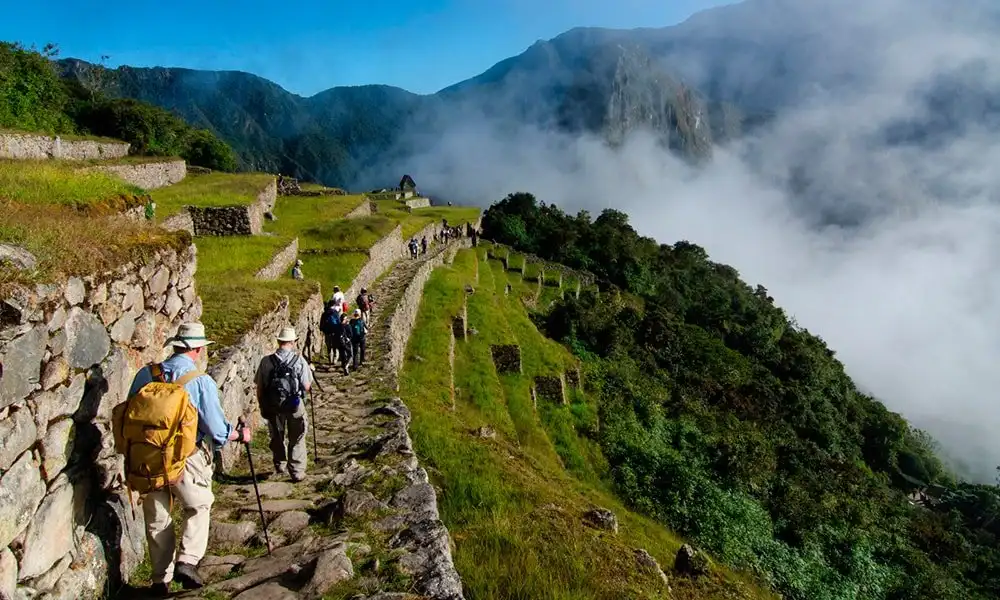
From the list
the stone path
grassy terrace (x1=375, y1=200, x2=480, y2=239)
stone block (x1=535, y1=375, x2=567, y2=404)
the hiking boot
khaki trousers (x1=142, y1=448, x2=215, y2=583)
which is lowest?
stone block (x1=535, y1=375, x2=567, y2=404)

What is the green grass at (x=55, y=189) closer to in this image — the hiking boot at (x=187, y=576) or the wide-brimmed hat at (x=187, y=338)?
the wide-brimmed hat at (x=187, y=338)

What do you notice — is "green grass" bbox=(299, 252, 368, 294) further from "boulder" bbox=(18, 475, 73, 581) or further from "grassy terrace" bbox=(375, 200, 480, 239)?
"boulder" bbox=(18, 475, 73, 581)

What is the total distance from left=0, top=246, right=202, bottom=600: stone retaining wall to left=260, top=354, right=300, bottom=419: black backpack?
1857 mm

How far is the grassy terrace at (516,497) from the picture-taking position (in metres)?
6.15

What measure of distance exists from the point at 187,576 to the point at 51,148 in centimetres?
2923

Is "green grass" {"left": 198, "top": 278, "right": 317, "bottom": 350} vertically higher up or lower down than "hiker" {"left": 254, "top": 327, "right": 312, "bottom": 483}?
higher up

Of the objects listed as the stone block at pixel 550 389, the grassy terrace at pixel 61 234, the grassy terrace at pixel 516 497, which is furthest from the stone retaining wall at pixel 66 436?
the stone block at pixel 550 389

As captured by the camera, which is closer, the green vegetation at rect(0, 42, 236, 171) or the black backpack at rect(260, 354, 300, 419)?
the black backpack at rect(260, 354, 300, 419)

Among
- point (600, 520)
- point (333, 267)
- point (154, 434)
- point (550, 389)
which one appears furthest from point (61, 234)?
point (550, 389)

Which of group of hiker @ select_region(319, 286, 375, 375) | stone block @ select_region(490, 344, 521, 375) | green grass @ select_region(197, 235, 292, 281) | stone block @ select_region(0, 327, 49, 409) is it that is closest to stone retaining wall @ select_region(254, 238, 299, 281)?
green grass @ select_region(197, 235, 292, 281)

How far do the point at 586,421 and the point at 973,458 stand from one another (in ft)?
290

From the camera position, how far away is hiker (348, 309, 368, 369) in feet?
43.9

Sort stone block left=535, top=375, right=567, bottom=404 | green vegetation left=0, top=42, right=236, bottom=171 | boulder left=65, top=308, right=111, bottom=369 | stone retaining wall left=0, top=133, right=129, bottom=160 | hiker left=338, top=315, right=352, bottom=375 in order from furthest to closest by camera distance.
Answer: green vegetation left=0, top=42, right=236, bottom=171
stone block left=535, top=375, right=567, bottom=404
stone retaining wall left=0, top=133, right=129, bottom=160
hiker left=338, top=315, right=352, bottom=375
boulder left=65, top=308, right=111, bottom=369

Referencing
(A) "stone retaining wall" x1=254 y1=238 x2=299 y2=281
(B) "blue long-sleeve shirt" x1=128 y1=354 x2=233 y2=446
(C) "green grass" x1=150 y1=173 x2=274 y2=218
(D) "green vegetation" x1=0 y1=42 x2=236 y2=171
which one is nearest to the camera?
(B) "blue long-sleeve shirt" x1=128 y1=354 x2=233 y2=446
